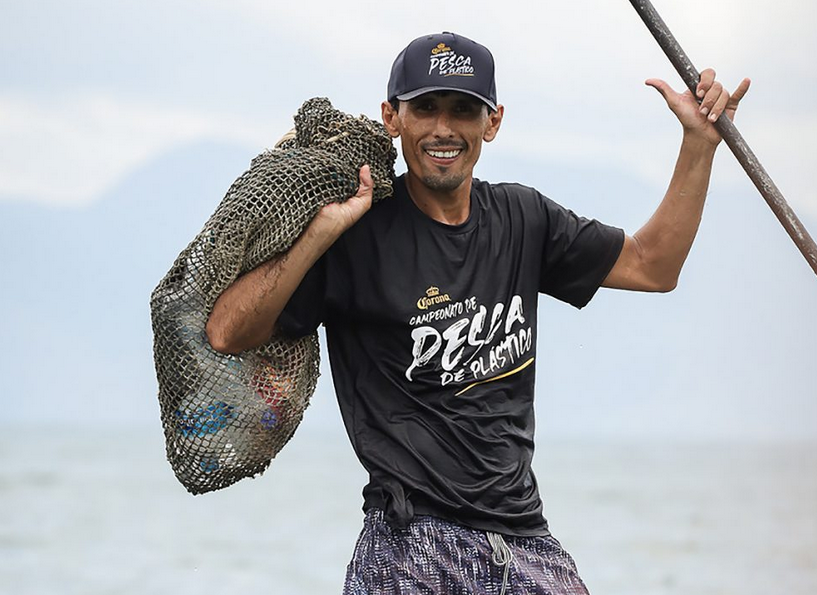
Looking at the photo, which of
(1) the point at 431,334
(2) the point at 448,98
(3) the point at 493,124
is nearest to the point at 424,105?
(2) the point at 448,98

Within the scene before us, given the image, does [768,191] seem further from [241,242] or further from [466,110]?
[241,242]

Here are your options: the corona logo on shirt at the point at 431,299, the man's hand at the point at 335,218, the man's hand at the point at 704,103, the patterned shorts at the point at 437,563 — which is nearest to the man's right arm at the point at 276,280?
the man's hand at the point at 335,218

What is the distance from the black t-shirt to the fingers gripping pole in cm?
66

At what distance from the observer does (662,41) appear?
3.97m

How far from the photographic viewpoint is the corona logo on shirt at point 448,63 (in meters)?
3.77

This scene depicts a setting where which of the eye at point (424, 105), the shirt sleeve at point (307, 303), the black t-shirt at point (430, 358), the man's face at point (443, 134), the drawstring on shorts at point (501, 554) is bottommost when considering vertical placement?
the drawstring on shorts at point (501, 554)

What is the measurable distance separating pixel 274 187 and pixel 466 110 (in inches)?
21.6

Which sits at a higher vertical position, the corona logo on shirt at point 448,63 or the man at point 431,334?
the corona logo on shirt at point 448,63

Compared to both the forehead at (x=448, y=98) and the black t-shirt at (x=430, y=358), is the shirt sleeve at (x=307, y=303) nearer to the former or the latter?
the black t-shirt at (x=430, y=358)

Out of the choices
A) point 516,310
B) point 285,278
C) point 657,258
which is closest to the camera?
point 285,278

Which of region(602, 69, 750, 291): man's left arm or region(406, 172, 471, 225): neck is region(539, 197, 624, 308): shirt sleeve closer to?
region(602, 69, 750, 291): man's left arm

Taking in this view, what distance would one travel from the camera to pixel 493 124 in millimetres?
3959

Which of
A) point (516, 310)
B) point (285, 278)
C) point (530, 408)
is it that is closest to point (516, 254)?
point (516, 310)

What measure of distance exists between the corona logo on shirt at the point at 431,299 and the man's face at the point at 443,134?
27 centimetres
